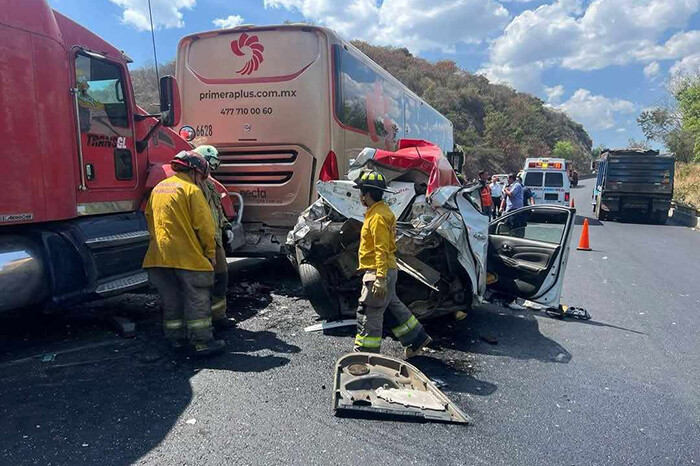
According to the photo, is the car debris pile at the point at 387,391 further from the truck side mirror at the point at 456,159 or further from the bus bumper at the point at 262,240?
the truck side mirror at the point at 456,159

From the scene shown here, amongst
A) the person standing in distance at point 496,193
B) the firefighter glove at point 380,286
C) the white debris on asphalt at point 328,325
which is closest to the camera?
the firefighter glove at point 380,286

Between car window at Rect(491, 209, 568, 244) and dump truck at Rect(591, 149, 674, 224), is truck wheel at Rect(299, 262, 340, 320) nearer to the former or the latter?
car window at Rect(491, 209, 568, 244)

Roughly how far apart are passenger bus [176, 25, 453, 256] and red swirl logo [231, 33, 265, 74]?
0.04 ft

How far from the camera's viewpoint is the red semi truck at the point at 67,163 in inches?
146

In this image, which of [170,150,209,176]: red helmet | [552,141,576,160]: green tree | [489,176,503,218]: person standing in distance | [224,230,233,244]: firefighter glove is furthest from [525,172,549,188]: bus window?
[552,141,576,160]: green tree

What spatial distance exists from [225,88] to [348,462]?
510 centimetres

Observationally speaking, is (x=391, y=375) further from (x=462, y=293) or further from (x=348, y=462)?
(x=462, y=293)

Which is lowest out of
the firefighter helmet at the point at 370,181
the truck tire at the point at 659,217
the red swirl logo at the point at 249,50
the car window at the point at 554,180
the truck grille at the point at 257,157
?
the truck tire at the point at 659,217

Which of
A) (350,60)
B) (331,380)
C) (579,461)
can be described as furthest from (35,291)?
(350,60)

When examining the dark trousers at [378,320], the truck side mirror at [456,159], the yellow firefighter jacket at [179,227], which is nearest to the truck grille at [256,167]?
the yellow firefighter jacket at [179,227]

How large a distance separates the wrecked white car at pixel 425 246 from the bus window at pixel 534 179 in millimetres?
11666

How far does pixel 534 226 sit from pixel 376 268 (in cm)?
258

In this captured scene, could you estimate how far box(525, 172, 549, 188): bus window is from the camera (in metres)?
16.1

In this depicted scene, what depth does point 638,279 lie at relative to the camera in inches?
299
